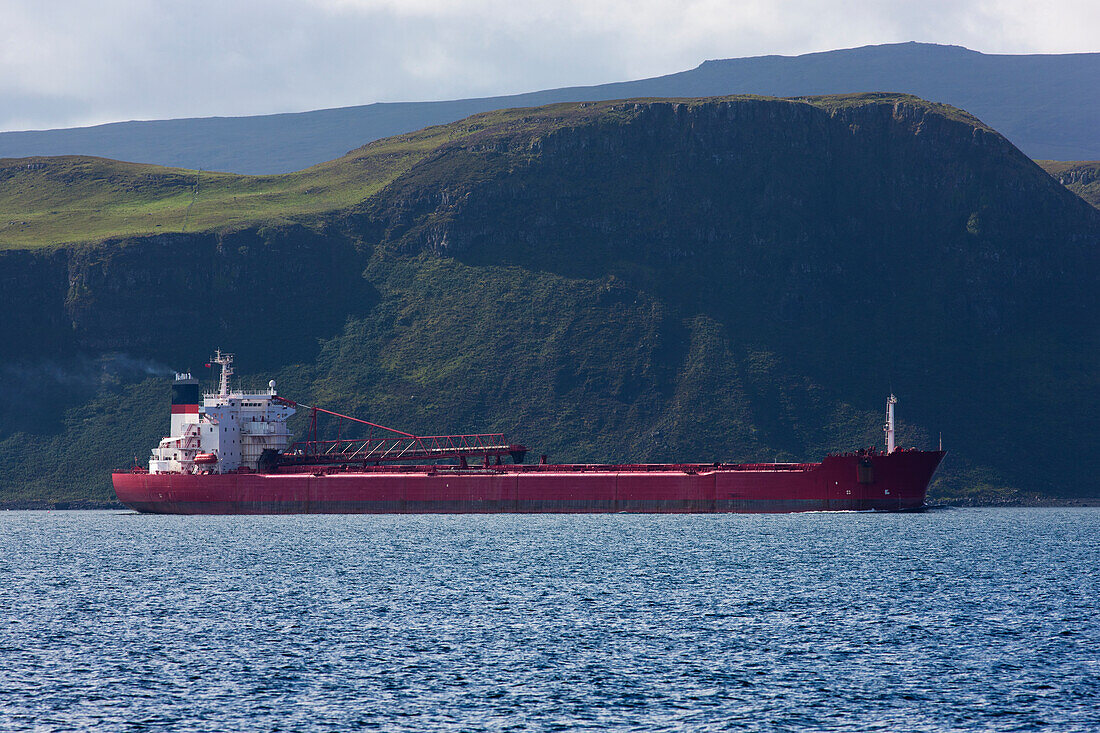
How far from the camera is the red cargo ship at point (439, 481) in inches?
3137

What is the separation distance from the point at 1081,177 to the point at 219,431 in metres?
146

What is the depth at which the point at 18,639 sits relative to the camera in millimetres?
35938

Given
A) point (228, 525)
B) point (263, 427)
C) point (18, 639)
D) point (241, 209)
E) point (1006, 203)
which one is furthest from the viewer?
point (241, 209)

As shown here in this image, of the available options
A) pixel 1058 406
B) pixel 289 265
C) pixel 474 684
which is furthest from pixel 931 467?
pixel 289 265

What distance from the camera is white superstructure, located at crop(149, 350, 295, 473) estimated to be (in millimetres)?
92812

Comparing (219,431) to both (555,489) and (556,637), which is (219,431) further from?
(556,637)

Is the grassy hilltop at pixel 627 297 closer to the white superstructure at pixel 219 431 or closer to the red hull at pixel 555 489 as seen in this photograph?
the white superstructure at pixel 219 431

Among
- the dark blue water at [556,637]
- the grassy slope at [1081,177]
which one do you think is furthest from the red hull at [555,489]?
the grassy slope at [1081,177]

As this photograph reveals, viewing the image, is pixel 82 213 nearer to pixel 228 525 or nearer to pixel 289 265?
pixel 289 265

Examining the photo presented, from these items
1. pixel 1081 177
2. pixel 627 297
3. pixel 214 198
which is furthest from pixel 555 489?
pixel 1081 177

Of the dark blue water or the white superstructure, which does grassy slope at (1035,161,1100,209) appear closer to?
the white superstructure

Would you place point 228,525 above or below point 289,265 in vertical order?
below

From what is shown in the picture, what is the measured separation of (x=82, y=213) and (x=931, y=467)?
144143mm

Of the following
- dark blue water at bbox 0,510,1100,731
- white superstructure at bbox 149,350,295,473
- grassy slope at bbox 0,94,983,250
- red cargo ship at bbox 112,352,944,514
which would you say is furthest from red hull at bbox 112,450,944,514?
grassy slope at bbox 0,94,983,250
